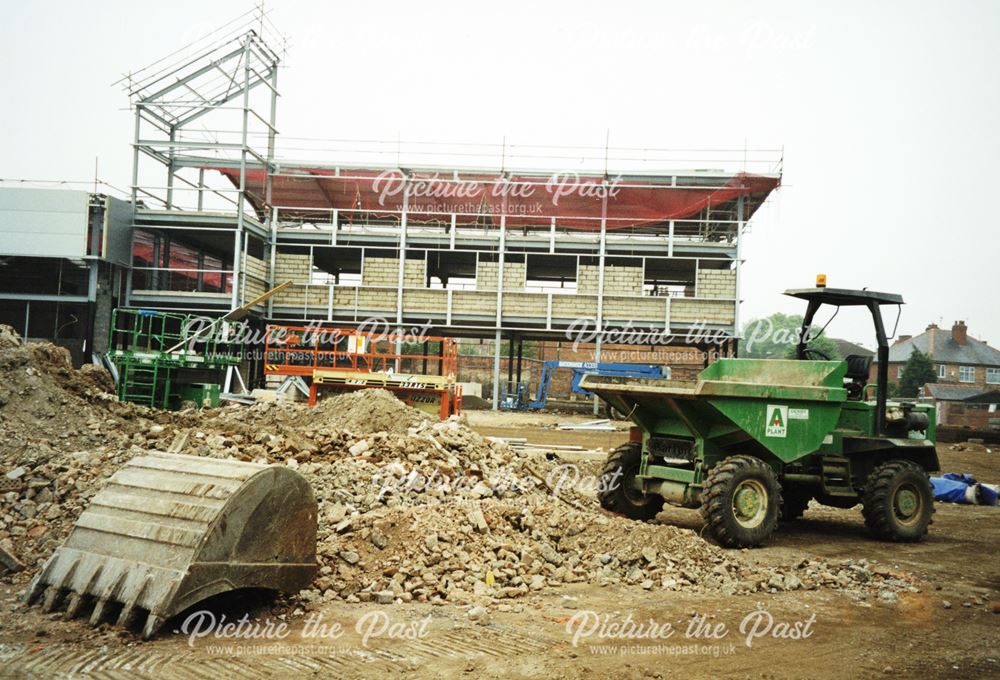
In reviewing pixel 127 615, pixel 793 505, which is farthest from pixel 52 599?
pixel 793 505

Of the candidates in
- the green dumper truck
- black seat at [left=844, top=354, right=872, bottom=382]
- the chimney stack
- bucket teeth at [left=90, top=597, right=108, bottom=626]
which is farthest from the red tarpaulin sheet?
the chimney stack

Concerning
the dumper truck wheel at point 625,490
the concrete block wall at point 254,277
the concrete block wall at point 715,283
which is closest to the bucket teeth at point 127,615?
the dumper truck wheel at point 625,490

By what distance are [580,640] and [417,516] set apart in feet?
8.13

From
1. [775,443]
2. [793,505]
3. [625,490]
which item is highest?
[775,443]

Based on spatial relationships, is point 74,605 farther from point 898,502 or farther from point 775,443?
point 898,502

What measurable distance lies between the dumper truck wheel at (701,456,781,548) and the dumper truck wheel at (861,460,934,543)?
5.38 ft

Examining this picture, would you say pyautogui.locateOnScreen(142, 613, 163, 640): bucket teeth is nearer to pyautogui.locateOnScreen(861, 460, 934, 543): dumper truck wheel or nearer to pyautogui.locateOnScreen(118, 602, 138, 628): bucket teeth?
pyautogui.locateOnScreen(118, 602, 138, 628): bucket teeth

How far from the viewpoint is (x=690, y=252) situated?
30516 millimetres

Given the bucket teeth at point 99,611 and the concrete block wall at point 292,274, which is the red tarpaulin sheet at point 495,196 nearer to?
the concrete block wall at point 292,274

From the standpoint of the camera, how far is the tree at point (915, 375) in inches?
2376

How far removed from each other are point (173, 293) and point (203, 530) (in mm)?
26274

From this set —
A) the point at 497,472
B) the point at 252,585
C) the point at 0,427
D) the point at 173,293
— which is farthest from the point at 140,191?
the point at 252,585

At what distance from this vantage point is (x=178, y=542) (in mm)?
4895

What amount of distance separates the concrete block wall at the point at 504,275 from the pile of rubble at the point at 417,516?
19786mm
